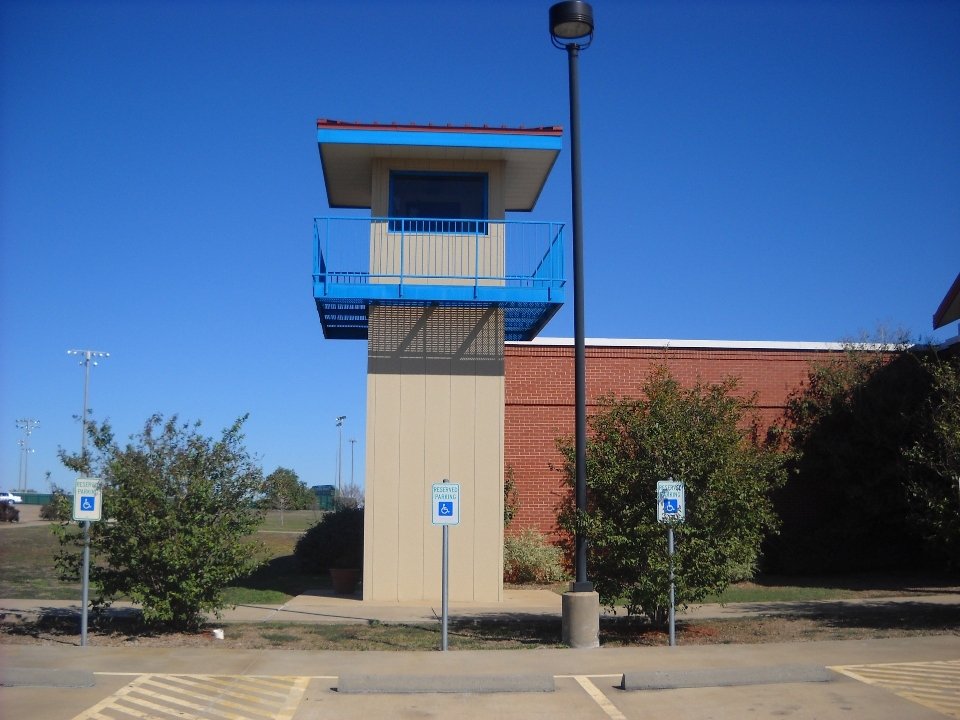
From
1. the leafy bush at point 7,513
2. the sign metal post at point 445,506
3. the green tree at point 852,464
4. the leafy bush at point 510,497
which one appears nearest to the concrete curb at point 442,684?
the sign metal post at point 445,506

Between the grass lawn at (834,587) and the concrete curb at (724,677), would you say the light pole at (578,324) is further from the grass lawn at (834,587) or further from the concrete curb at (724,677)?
the grass lawn at (834,587)

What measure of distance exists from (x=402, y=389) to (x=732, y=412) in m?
6.15

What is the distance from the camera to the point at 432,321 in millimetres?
16984

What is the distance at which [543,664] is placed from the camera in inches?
424

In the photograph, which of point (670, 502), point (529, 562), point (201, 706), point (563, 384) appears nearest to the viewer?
point (201, 706)

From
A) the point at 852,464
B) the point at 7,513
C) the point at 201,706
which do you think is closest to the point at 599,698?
the point at 201,706

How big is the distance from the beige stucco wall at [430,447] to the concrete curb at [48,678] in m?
7.23

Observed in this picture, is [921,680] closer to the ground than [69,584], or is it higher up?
higher up

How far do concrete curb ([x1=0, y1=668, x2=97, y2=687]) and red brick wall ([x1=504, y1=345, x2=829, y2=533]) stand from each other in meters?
11.9

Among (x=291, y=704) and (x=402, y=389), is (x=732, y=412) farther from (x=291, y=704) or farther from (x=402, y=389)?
(x=291, y=704)

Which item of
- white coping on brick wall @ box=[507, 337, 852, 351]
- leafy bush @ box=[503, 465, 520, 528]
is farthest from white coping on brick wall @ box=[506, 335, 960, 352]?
leafy bush @ box=[503, 465, 520, 528]

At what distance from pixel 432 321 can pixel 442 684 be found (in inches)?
336

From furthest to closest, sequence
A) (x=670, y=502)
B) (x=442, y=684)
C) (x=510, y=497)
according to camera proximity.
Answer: (x=510, y=497), (x=670, y=502), (x=442, y=684)

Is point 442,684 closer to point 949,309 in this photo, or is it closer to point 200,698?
point 200,698
